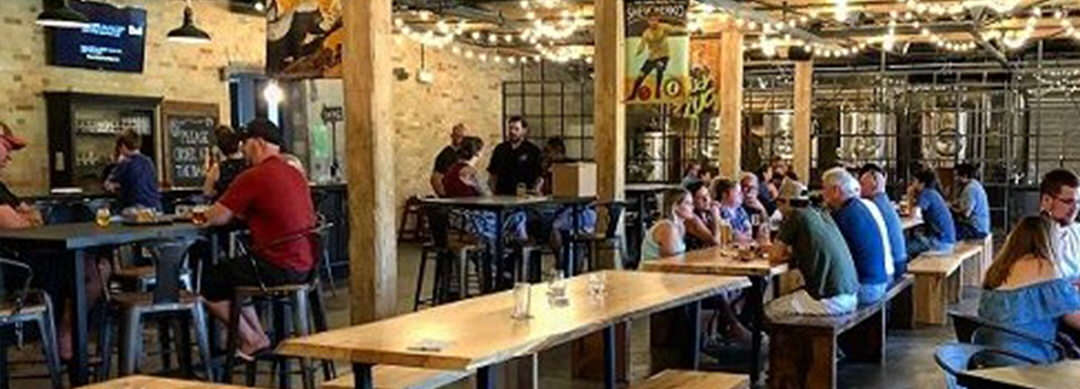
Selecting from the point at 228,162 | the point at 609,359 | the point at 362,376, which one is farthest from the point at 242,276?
the point at 228,162

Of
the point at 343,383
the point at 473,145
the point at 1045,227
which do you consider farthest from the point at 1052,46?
the point at 343,383

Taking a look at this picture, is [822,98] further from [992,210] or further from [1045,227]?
[1045,227]

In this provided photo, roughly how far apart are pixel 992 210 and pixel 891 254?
12.2 metres

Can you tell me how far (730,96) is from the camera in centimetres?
1390

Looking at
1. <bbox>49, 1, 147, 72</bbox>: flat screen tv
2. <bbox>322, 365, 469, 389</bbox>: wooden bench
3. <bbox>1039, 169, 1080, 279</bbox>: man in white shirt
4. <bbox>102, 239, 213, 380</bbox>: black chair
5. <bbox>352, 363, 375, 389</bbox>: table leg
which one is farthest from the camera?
<bbox>49, 1, 147, 72</bbox>: flat screen tv

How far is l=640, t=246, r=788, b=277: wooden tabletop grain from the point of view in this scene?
6.51 m

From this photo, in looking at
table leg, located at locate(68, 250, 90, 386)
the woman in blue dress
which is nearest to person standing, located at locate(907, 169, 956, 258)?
the woman in blue dress

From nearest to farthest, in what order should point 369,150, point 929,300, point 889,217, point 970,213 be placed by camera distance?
point 369,150
point 889,217
point 929,300
point 970,213

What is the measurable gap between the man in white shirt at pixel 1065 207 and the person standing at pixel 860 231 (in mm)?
1585

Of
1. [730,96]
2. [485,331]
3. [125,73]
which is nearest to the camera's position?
[485,331]

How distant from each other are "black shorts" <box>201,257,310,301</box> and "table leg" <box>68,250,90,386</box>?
0.62 m

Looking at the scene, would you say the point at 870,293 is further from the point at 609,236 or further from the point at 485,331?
the point at 485,331

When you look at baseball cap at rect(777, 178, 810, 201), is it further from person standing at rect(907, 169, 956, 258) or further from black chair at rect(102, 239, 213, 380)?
black chair at rect(102, 239, 213, 380)

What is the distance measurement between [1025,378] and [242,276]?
12.6 feet
